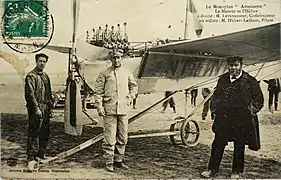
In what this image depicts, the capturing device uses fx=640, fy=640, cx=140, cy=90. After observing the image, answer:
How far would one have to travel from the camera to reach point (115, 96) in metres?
1.51

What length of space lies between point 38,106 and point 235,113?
1.55 ft

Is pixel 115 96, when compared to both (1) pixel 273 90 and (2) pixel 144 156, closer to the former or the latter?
(2) pixel 144 156

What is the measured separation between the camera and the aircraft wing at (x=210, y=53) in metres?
1.51

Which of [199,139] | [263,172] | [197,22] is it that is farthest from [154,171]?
[197,22]

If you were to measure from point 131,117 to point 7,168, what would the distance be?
13.0 inches

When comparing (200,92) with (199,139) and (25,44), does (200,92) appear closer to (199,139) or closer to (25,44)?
(199,139)

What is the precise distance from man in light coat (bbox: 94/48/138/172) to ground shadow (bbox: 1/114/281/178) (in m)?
0.04

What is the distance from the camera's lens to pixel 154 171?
1.54 meters

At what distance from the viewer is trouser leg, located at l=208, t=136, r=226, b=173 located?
1.54 metres

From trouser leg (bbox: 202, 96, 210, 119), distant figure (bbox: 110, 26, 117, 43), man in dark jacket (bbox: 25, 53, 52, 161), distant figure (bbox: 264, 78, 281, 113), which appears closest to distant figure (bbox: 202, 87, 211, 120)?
trouser leg (bbox: 202, 96, 210, 119)

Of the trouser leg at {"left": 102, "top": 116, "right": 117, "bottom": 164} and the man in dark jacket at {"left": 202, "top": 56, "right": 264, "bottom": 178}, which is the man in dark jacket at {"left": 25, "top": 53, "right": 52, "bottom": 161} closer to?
the trouser leg at {"left": 102, "top": 116, "right": 117, "bottom": 164}

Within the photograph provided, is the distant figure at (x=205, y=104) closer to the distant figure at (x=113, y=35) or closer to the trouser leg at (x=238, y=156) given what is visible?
the trouser leg at (x=238, y=156)

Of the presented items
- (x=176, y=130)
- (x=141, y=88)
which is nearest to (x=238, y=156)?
(x=176, y=130)

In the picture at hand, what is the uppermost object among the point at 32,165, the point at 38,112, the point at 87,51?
the point at 87,51
